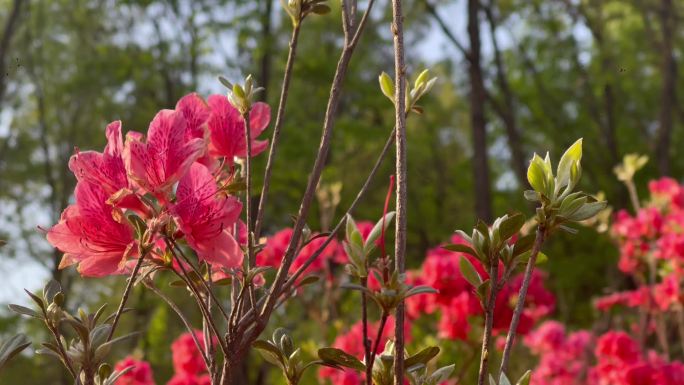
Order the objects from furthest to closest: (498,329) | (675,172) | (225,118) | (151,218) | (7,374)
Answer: (675,172) → (7,374) → (498,329) → (225,118) → (151,218)

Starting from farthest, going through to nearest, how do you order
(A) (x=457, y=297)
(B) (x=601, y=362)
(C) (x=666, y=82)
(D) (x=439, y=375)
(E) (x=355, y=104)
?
(E) (x=355, y=104), (C) (x=666, y=82), (A) (x=457, y=297), (B) (x=601, y=362), (D) (x=439, y=375)

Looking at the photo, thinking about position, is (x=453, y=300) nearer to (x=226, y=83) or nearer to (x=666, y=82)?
(x=226, y=83)

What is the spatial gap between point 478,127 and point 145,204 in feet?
18.3

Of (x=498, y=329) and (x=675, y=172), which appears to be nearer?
(x=498, y=329)

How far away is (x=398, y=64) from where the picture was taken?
0.83m

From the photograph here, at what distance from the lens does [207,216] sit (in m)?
0.81

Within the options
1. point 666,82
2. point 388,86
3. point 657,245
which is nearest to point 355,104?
point 666,82

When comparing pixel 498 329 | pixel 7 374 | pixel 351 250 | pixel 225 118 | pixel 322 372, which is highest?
pixel 225 118

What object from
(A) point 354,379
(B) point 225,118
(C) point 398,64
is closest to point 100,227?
(B) point 225,118

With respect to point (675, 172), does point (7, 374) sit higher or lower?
lower

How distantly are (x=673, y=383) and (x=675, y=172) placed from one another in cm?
1250

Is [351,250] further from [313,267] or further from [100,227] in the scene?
[313,267]

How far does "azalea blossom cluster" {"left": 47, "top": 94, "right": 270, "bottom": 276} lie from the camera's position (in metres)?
0.79

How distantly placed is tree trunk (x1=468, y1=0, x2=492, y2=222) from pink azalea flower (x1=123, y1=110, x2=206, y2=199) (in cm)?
523
